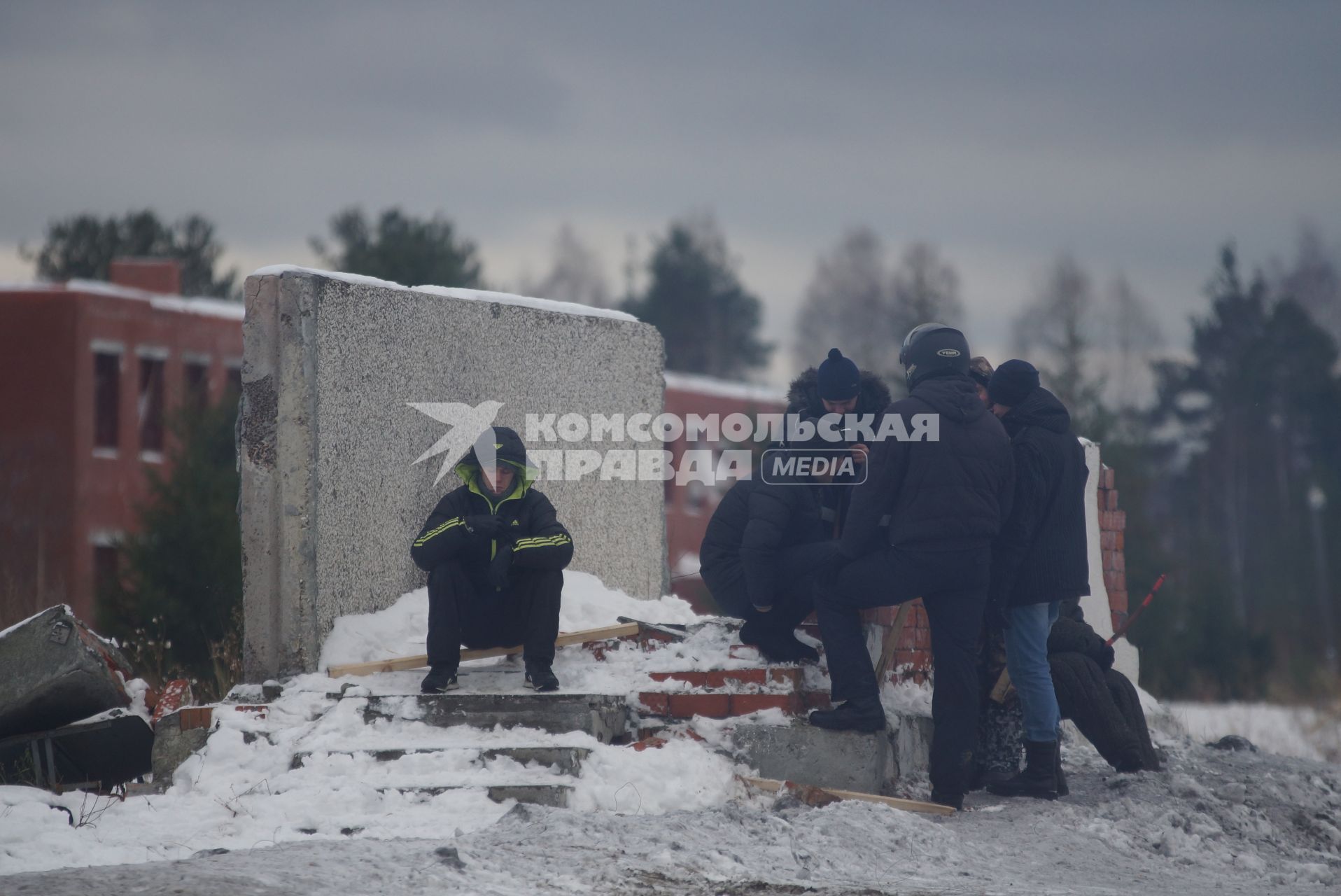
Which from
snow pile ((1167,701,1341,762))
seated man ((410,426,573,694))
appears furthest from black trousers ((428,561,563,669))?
snow pile ((1167,701,1341,762))

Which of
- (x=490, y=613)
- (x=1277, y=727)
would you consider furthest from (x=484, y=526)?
(x=1277, y=727)

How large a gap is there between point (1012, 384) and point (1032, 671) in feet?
4.37

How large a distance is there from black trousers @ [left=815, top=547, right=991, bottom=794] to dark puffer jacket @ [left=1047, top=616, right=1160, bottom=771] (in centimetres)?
66

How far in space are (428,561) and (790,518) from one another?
5.37 feet

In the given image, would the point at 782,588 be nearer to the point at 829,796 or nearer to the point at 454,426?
the point at 829,796

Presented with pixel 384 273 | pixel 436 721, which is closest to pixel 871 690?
pixel 436 721

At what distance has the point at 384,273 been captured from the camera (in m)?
26.8

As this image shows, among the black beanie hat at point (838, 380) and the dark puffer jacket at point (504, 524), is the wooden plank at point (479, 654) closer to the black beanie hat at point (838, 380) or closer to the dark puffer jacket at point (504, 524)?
the dark puffer jacket at point (504, 524)

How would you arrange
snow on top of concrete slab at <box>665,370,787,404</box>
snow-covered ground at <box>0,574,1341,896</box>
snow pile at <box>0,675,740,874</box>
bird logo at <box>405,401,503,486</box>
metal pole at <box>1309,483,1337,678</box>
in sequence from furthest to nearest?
metal pole at <box>1309,483,1337,678</box>
snow on top of concrete slab at <box>665,370,787,404</box>
bird logo at <box>405,401,503,486</box>
snow pile at <box>0,675,740,874</box>
snow-covered ground at <box>0,574,1341,896</box>

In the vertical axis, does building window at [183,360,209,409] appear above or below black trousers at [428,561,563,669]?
above

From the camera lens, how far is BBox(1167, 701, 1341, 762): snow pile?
501 inches

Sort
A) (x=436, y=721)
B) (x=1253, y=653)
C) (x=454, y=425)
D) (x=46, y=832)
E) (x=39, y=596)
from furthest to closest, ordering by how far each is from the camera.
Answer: (x=1253, y=653) → (x=39, y=596) → (x=454, y=425) → (x=436, y=721) → (x=46, y=832)

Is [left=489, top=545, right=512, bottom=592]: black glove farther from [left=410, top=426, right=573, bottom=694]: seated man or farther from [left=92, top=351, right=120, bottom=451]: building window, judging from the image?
[left=92, top=351, right=120, bottom=451]: building window

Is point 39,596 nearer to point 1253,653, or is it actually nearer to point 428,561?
point 428,561
